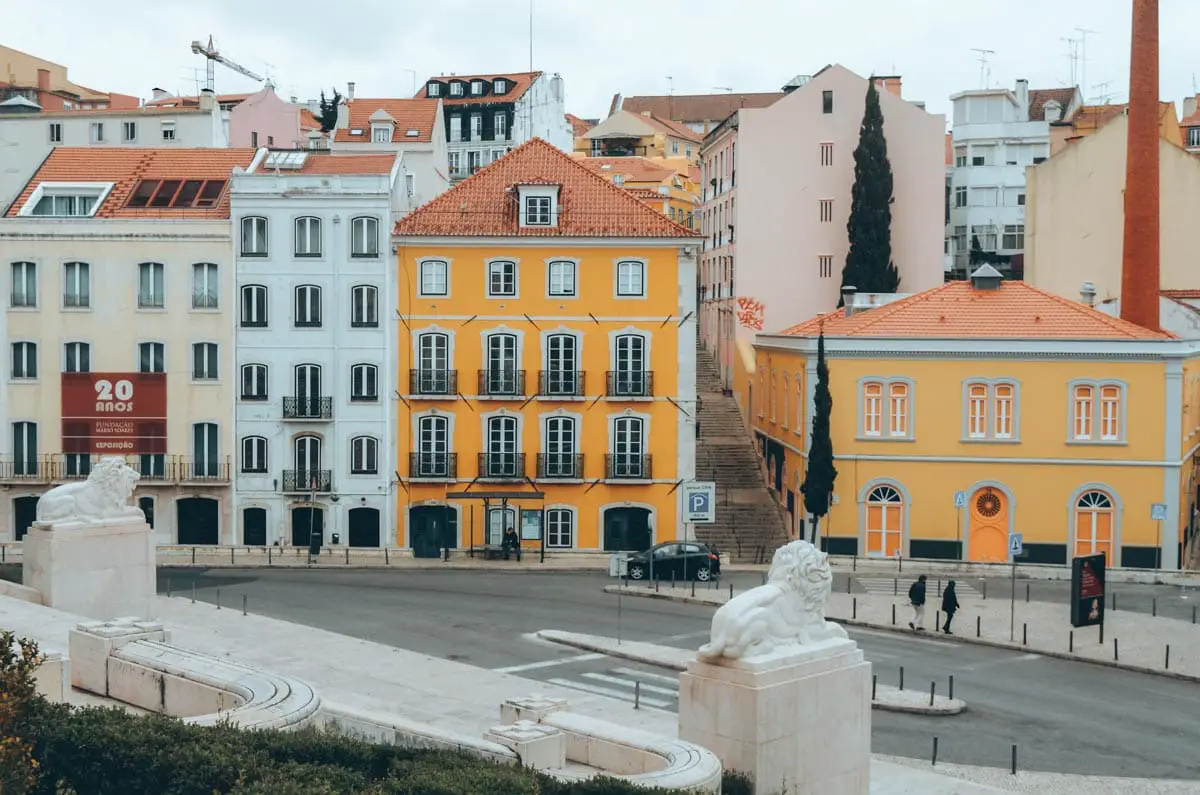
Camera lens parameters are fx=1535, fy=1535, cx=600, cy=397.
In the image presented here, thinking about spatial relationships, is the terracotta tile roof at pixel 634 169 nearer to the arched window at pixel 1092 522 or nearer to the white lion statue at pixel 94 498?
the arched window at pixel 1092 522

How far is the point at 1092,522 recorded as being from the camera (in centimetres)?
5075

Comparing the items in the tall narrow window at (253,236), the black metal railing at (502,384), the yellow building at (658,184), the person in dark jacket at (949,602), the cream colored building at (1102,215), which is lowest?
the person in dark jacket at (949,602)

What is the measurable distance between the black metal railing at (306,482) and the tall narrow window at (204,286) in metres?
6.32

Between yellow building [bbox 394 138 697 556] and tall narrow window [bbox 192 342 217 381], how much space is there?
6.35 metres

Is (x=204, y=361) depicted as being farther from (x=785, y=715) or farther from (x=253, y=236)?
(x=785, y=715)

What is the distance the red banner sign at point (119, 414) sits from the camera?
52.1 meters

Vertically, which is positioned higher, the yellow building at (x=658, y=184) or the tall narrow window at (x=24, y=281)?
the yellow building at (x=658, y=184)

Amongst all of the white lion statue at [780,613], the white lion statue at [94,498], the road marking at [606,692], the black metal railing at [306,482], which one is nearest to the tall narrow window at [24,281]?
the black metal railing at [306,482]

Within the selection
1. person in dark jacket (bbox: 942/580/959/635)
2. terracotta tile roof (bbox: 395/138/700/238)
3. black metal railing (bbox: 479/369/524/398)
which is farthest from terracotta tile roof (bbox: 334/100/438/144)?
person in dark jacket (bbox: 942/580/959/635)

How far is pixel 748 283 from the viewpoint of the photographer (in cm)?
7206

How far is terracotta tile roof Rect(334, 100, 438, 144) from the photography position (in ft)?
253

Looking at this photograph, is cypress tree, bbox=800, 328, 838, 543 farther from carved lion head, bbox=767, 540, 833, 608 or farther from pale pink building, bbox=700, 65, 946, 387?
carved lion head, bbox=767, 540, 833, 608

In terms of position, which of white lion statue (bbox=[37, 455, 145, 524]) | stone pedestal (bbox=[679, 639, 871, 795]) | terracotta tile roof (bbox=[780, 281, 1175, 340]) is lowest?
stone pedestal (bbox=[679, 639, 871, 795])

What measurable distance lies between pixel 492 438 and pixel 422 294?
5.44 m
